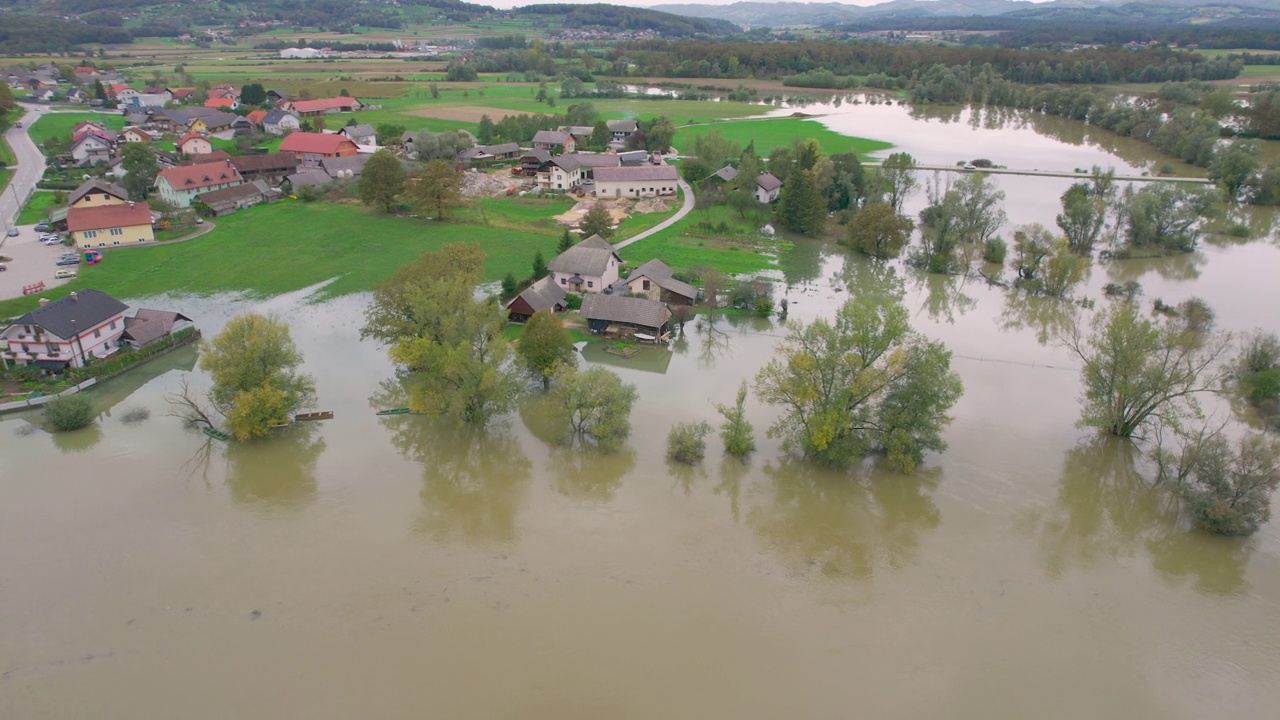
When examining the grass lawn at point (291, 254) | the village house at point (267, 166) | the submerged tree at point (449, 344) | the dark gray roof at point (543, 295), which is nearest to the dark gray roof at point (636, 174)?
the grass lawn at point (291, 254)

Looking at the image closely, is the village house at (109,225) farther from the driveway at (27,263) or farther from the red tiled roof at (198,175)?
the red tiled roof at (198,175)

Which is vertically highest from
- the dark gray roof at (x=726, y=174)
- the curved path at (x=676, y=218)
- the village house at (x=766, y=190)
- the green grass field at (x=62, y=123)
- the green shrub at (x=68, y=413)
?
the green grass field at (x=62, y=123)

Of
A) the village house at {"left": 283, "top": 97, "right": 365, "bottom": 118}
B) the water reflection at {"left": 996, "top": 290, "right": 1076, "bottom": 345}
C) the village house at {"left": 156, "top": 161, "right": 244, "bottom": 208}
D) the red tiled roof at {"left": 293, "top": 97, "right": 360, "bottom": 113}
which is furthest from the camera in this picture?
the red tiled roof at {"left": 293, "top": 97, "right": 360, "bottom": 113}

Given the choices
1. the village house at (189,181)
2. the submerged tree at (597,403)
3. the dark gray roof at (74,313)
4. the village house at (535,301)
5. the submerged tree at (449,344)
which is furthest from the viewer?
→ the village house at (189,181)

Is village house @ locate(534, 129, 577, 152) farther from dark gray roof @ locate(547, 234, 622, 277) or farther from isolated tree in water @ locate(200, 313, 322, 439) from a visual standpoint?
isolated tree in water @ locate(200, 313, 322, 439)

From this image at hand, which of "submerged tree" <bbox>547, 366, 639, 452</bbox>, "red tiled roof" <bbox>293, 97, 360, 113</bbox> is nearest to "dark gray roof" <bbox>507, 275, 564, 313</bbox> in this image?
"submerged tree" <bbox>547, 366, 639, 452</bbox>

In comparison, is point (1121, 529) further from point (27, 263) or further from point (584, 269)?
point (27, 263)
